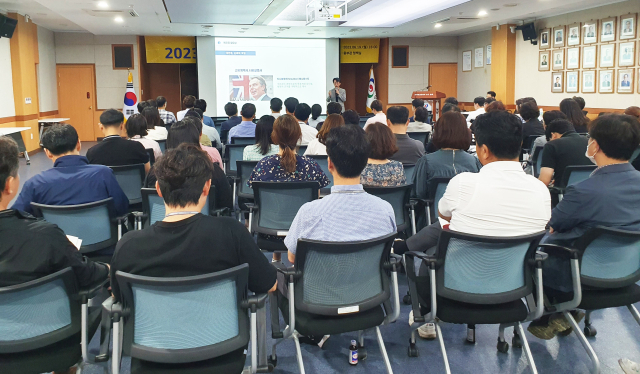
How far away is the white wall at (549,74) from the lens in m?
9.87

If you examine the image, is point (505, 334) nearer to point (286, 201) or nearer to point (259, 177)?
point (286, 201)

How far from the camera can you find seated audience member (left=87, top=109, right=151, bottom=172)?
4156 millimetres

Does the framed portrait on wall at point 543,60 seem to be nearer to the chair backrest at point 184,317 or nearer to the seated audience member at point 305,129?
the seated audience member at point 305,129

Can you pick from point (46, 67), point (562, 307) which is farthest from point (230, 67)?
point (562, 307)

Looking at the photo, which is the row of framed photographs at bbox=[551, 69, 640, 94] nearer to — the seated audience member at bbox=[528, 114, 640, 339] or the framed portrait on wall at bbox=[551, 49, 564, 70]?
the framed portrait on wall at bbox=[551, 49, 564, 70]

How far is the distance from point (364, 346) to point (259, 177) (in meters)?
1.30

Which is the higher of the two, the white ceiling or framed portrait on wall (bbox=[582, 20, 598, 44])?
the white ceiling

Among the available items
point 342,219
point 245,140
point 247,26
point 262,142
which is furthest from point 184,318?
point 247,26

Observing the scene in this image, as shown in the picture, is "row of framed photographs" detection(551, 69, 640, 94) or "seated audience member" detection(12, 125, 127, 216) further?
"row of framed photographs" detection(551, 69, 640, 94)

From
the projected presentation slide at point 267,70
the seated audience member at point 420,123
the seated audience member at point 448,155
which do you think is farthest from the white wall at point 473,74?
the seated audience member at point 448,155

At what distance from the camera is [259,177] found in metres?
3.52

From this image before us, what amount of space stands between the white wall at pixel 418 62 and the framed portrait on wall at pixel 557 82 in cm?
481

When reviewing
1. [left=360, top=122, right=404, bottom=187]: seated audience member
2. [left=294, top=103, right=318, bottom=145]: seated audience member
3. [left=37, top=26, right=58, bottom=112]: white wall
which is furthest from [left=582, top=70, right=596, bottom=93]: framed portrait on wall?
[left=37, top=26, right=58, bottom=112]: white wall

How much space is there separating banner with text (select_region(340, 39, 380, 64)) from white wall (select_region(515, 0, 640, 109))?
449cm
